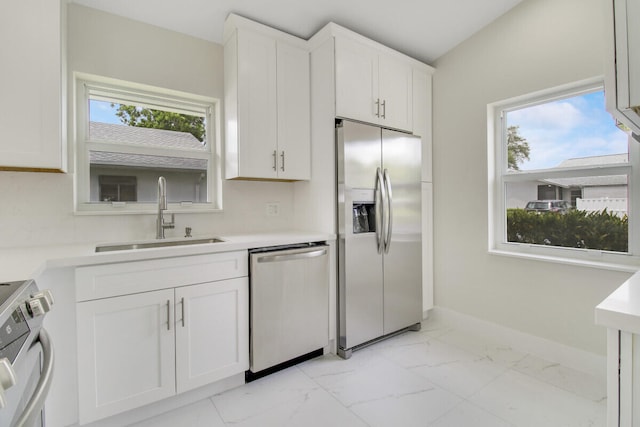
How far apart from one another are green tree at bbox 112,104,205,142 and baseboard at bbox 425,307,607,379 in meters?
2.77

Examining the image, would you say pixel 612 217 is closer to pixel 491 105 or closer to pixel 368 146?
pixel 491 105

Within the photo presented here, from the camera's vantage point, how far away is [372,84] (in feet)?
8.23

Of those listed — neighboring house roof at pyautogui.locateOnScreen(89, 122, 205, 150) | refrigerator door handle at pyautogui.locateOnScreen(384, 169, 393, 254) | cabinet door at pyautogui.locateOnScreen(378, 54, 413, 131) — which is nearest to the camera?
neighboring house roof at pyautogui.locateOnScreen(89, 122, 205, 150)

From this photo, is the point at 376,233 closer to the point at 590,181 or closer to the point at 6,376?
the point at 590,181

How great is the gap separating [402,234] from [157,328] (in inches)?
75.4

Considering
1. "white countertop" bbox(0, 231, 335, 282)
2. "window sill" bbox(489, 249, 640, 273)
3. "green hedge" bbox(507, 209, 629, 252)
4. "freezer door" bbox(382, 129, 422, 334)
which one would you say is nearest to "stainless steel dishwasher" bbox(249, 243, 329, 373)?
"white countertop" bbox(0, 231, 335, 282)

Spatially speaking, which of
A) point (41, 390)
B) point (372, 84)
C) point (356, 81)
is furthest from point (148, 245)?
point (372, 84)

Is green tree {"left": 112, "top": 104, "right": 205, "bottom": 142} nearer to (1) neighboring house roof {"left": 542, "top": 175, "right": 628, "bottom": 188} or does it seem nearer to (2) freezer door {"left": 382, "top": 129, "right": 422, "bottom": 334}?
(2) freezer door {"left": 382, "top": 129, "right": 422, "bottom": 334}

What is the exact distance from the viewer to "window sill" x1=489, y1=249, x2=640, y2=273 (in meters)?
1.95

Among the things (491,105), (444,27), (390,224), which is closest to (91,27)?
(390,224)

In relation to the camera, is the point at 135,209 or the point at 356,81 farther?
the point at 356,81

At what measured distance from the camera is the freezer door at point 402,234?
8.26 feet

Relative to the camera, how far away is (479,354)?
7.66ft

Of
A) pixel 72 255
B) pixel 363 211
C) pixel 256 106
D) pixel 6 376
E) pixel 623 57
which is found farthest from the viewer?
pixel 363 211
